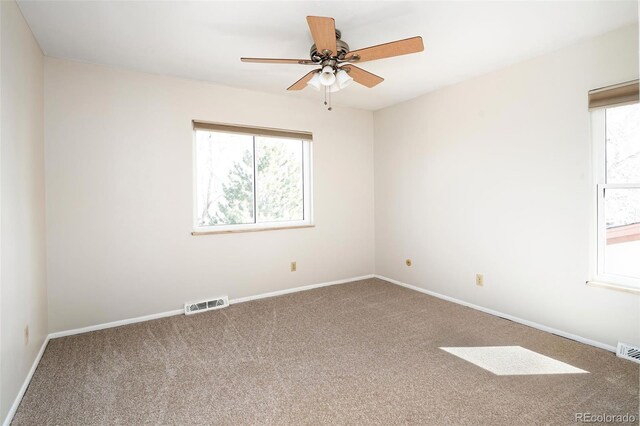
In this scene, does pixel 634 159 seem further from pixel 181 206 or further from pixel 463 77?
pixel 181 206

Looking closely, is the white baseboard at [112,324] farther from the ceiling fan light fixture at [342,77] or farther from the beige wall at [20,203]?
the ceiling fan light fixture at [342,77]

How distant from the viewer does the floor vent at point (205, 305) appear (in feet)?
10.9

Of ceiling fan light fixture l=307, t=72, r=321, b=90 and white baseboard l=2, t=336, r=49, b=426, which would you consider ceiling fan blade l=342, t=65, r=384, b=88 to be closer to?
ceiling fan light fixture l=307, t=72, r=321, b=90

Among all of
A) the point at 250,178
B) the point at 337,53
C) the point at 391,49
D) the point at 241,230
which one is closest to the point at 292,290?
the point at 241,230

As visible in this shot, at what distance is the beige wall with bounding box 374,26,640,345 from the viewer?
2.56m

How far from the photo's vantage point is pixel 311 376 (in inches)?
85.0

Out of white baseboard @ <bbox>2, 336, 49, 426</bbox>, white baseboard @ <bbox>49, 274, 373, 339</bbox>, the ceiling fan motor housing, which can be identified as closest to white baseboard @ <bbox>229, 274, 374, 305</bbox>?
white baseboard @ <bbox>49, 274, 373, 339</bbox>

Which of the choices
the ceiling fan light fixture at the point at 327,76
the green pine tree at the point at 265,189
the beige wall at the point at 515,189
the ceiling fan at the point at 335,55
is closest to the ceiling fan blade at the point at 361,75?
the ceiling fan at the point at 335,55

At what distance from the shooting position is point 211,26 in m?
2.34

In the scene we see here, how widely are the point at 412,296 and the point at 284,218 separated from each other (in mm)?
1863

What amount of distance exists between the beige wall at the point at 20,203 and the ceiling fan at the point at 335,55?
4.66 ft

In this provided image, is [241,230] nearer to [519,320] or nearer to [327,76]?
[327,76]

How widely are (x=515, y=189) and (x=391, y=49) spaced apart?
1909 mm

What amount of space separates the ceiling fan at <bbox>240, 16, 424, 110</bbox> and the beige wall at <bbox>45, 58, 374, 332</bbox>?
1.45 m
